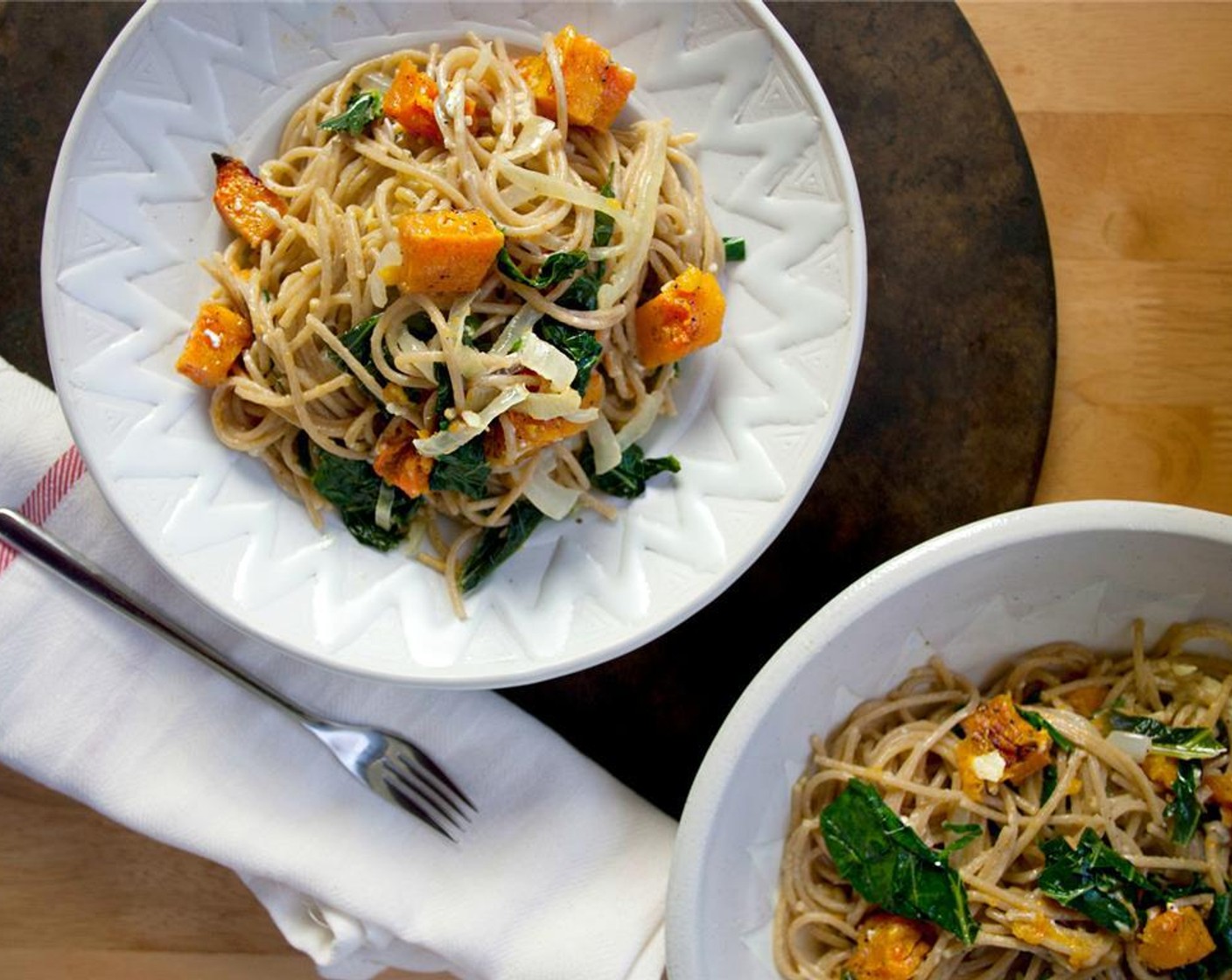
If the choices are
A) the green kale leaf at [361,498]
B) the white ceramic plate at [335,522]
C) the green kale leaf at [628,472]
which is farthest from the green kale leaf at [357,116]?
the green kale leaf at [628,472]

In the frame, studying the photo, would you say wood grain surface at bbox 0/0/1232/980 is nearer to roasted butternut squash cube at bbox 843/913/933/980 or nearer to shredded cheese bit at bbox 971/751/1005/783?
shredded cheese bit at bbox 971/751/1005/783

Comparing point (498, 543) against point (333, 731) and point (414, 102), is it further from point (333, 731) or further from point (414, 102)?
point (414, 102)

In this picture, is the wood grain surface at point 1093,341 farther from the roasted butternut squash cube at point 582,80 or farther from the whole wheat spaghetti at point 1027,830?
the roasted butternut squash cube at point 582,80

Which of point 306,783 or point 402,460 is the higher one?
point 402,460

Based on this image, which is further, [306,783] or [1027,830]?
[306,783]

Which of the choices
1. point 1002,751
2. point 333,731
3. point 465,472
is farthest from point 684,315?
point 333,731

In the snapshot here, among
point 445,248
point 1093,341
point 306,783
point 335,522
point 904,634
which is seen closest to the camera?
point 445,248

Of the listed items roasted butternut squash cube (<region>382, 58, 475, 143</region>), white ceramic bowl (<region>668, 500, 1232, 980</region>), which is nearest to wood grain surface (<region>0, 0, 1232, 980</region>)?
white ceramic bowl (<region>668, 500, 1232, 980</region>)
